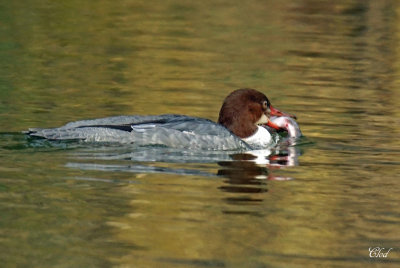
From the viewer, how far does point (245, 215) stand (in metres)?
9.05

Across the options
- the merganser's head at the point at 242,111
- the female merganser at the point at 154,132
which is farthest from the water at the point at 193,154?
the merganser's head at the point at 242,111

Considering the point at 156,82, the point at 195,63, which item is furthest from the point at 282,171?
the point at 195,63

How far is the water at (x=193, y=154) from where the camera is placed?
8.18m

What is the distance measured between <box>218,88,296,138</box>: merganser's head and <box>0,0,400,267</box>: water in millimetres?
747

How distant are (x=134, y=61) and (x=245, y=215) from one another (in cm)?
1025

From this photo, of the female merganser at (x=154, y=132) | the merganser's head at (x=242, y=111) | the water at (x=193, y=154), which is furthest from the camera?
the merganser's head at (x=242, y=111)

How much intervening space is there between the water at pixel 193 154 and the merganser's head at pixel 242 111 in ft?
2.45

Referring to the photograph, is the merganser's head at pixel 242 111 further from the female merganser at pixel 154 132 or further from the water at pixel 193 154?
the water at pixel 193 154

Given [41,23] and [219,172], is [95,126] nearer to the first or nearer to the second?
→ [219,172]

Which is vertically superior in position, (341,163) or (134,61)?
(134,61)

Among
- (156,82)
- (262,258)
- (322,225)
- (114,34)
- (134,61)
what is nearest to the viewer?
(262,258)

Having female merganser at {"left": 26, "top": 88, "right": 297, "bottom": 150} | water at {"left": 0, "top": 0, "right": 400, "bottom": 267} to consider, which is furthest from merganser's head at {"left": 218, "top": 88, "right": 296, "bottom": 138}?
water at {"left": 0, "top": 0, "right": 400, "bottom": 267}

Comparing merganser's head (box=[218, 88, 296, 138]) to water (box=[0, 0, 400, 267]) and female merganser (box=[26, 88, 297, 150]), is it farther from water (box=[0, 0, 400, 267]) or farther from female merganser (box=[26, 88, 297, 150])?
water (box=[0, 0, 400, 267])

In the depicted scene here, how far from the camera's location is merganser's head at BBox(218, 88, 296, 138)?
41.6 ft
